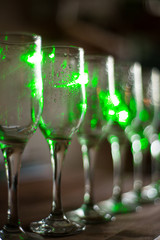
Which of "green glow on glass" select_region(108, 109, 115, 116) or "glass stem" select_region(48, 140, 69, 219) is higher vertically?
"green glow on glass" select_region(108, 109, 115, 116)

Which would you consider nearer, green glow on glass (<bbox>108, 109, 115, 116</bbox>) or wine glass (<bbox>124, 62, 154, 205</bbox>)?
green glow on glass (<bbox>108, 109, 115, 116</bbox>)

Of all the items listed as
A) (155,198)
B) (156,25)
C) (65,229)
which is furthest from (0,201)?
(156,25)

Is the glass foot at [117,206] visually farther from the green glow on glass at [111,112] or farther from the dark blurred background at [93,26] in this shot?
the dark blurred background at [93,26]

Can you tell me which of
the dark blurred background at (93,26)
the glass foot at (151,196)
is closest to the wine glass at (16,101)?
the glass foot at (151,196)

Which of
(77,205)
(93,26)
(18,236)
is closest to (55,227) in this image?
(18,236)

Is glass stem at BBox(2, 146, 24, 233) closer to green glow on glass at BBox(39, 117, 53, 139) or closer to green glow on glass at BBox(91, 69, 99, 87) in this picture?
green glow on glass at BBox(39, 117, 53, 139)

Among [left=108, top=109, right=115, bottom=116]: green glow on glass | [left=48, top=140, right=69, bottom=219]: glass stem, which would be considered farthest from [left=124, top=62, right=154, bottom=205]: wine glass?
[left=48, top=140, right=69, bottom=219]: glass stem
